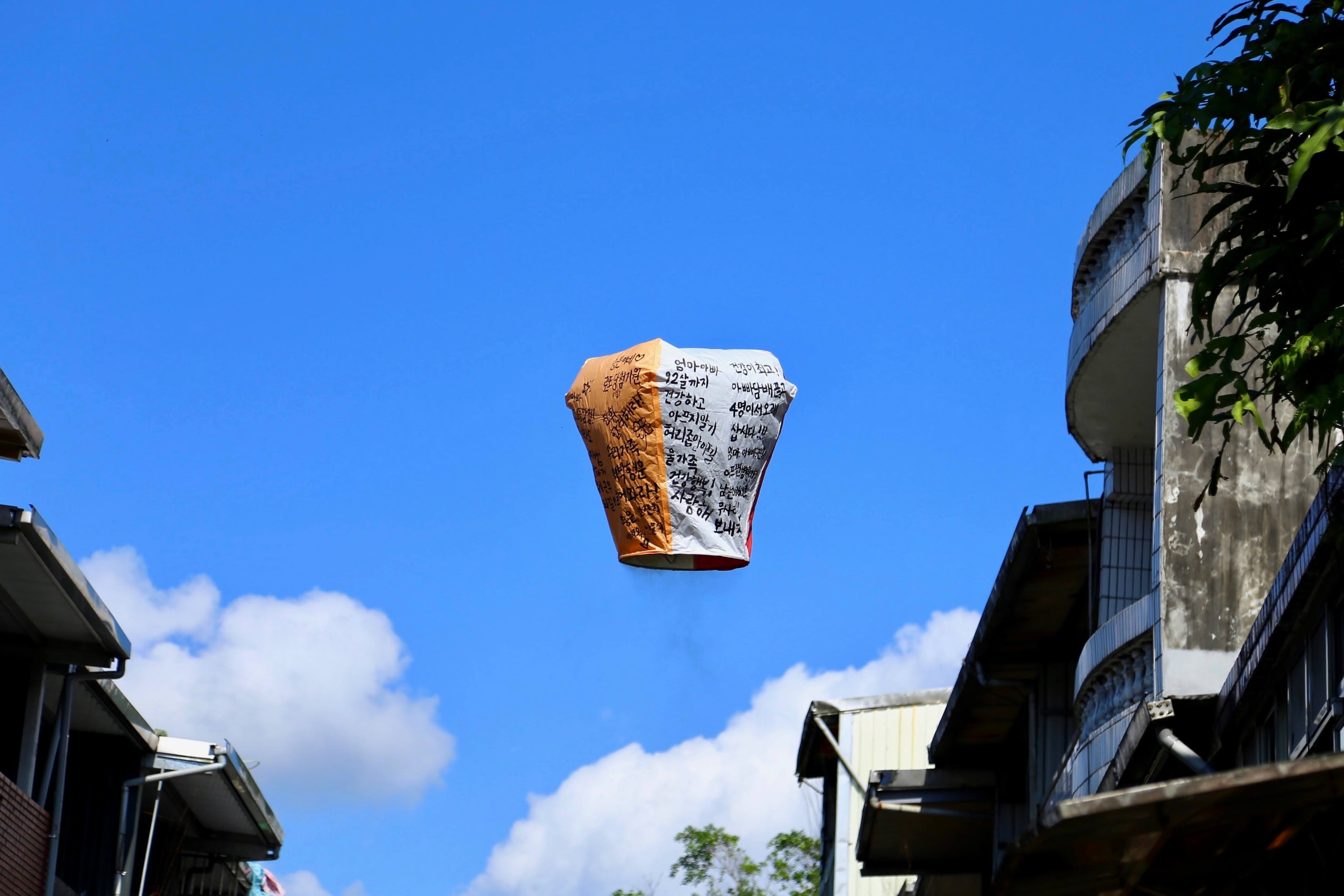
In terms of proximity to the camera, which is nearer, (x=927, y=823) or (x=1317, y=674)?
(x=1317, y=674)

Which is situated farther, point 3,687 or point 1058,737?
point 1058,737

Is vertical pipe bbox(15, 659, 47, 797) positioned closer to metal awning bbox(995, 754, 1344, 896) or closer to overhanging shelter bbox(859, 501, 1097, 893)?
overhanging shelter bbox(859, 501, 1097, 893)

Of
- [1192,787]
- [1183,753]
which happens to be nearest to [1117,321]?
[1183,753]

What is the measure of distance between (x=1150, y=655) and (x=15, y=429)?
910 cm

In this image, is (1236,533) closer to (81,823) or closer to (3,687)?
(3,687)

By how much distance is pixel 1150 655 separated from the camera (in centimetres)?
1407

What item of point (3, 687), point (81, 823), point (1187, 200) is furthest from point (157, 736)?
point (1187, 200)

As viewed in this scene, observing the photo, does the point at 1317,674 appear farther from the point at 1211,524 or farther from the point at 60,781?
the point at 60,781

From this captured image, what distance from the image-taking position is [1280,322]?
901 centimetres

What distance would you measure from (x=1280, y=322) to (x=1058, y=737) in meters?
11.3

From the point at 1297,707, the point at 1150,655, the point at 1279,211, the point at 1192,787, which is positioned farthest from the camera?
the point at 1150,655

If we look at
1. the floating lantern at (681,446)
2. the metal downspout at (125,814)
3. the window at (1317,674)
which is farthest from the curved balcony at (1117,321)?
the metal downspout at (125,814)

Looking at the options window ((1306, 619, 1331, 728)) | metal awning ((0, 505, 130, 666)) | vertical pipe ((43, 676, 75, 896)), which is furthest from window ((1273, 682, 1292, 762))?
vertical pipe ((43, 676, 75, 896))

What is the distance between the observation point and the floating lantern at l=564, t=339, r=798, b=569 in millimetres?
16172
